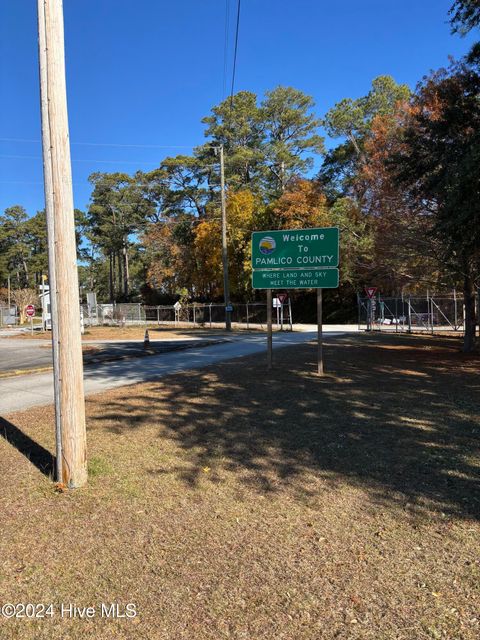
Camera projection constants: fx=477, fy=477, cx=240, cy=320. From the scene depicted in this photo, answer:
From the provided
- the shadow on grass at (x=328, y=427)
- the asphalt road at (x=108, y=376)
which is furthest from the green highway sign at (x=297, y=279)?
the asphalt road at (x=108, y=376)

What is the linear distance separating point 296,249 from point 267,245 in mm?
769

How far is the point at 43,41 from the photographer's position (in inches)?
160

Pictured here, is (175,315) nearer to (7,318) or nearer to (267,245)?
(7,318)

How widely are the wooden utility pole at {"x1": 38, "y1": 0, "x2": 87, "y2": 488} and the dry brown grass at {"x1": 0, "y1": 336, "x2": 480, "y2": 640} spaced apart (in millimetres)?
789

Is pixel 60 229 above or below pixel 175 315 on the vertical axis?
above

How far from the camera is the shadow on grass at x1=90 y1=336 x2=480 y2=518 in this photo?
4.36m

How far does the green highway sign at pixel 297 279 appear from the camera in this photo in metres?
11.2

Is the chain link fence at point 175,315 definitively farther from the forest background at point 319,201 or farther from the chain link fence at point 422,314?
the chain link fence at point 422,314

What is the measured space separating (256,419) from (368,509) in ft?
9.86

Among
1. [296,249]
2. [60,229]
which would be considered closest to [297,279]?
[296,249]

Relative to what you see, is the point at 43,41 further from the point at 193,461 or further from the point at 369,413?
the point at 369,413

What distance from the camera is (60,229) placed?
411 centimetres

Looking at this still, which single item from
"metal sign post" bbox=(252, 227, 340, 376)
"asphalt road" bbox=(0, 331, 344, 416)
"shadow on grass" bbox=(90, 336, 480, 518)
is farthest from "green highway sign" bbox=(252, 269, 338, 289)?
"asphalt road" bbox=(0, 331, 344, 416)

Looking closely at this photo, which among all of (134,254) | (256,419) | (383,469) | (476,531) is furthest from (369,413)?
(134,254)
